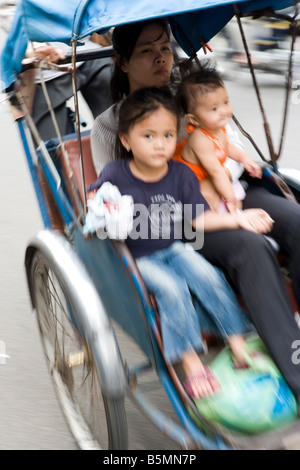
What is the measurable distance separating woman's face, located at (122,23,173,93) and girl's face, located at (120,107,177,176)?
48 cm

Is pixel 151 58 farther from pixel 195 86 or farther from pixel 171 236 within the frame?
pixel 171 236

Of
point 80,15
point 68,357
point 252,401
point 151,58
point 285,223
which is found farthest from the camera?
point 151,58

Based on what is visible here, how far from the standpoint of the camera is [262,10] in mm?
2771

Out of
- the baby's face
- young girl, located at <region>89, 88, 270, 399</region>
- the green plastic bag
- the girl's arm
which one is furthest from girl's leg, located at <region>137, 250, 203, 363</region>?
the baby's face

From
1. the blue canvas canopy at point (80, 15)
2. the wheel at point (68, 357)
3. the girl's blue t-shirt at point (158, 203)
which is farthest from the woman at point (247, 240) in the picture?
the wheel at point (68, 357)

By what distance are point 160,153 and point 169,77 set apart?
26.6 inches

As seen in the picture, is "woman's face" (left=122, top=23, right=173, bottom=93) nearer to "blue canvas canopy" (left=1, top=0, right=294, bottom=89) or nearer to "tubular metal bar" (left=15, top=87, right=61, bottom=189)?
"blue canvas canopy" (left=1, top=0, right=294, bottom=89)

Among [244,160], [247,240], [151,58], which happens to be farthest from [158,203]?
[151,58]

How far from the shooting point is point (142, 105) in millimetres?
2383

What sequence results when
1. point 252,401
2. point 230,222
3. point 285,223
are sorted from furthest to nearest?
point 285,223
point 230,222
point 252,401

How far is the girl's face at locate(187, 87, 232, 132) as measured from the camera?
2.59 m

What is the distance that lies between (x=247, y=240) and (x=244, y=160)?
0.62 meters

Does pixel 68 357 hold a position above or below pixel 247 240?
below
